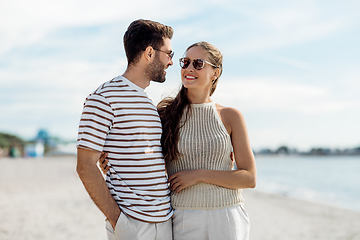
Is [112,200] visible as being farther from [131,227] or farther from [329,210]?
[329,210]

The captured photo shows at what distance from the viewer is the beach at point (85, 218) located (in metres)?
8.00

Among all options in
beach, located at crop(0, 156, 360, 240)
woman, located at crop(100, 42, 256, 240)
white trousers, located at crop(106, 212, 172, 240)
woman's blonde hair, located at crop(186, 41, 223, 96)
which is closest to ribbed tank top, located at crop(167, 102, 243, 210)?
woman, located at crop(100, 42, 256, 240)

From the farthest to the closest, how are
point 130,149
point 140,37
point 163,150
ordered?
1. point 163,150
2. point 140,37
3. point 130,149

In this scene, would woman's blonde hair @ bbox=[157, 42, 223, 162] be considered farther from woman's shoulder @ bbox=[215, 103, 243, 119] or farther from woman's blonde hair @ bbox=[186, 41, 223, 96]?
woman's shoulder @ bbox=[215, 103, 243, 119]

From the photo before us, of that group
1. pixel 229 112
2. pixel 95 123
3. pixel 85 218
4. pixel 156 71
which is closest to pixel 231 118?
pixel 229 112

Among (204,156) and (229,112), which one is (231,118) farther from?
(204,156)

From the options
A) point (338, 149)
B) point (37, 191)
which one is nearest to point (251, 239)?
point (37, 191)

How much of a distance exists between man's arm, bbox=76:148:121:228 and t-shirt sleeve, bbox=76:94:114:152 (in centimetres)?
5

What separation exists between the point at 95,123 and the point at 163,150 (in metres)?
0.70

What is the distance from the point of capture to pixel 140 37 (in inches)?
101

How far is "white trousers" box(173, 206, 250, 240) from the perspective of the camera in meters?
2.62

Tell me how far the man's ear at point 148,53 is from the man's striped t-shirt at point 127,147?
277 millimetres

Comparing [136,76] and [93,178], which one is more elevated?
[136,76]

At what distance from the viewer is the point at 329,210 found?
510 inches
